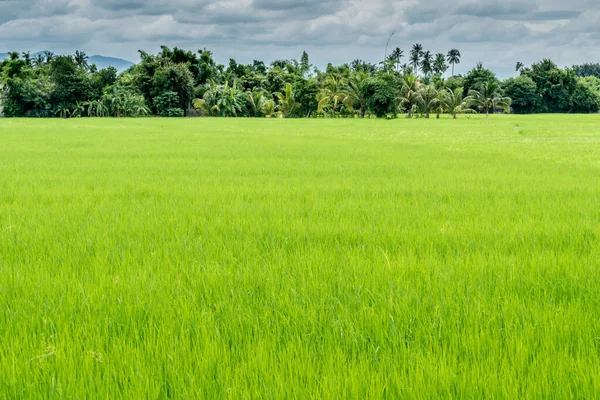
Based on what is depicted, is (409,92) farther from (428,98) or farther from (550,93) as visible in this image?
(550,93)

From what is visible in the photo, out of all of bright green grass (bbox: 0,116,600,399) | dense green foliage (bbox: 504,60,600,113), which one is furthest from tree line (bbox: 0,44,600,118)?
bright green grass (bbox: 0,116,600,399)

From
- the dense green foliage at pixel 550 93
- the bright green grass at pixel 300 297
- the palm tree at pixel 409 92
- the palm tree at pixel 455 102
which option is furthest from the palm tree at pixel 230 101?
the bright green grass at pixel 300 297

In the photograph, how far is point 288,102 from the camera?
189 feet

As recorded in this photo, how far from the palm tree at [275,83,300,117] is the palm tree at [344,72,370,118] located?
5915 mm

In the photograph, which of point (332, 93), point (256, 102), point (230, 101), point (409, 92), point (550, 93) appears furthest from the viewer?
point (550, 93)

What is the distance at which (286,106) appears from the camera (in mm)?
58750

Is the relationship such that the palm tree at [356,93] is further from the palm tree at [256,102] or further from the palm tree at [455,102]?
the palm tree at [455,102]

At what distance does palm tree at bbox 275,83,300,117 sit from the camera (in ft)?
188

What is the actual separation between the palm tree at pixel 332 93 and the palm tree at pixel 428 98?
Answer: 8.37 meters

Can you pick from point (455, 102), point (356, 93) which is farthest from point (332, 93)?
point (455, 102)

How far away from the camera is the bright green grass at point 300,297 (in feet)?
6.47

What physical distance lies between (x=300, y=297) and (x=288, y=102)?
56.1 m

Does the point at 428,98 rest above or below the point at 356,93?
below

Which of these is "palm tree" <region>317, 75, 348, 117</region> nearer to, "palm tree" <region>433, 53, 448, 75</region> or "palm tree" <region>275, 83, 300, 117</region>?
"palm tree" <region>275, 83, 300, 117</region>
